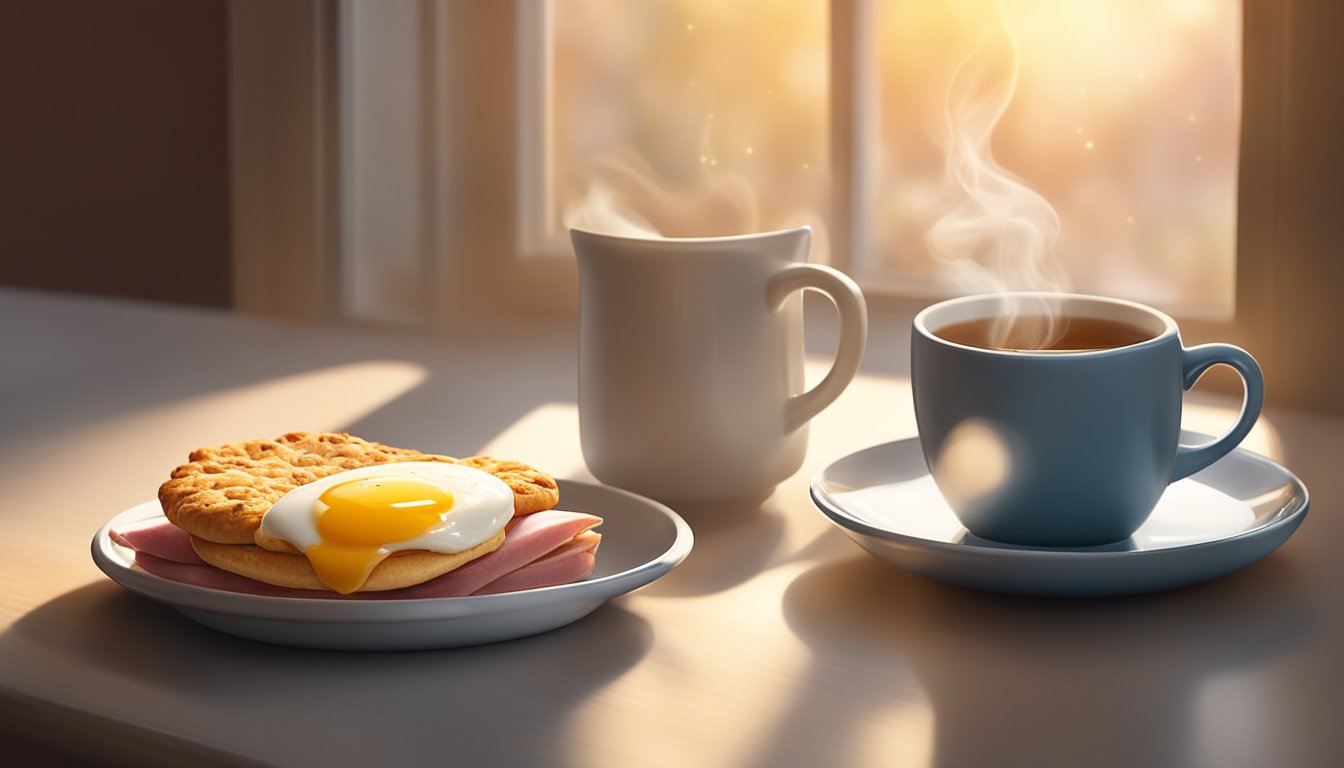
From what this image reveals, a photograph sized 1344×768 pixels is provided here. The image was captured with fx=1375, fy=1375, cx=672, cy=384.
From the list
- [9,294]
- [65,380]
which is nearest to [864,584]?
[65,380]

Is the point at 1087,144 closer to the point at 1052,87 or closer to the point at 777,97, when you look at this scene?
the point at 1052,87

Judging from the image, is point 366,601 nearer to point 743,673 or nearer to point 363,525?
point 363,525

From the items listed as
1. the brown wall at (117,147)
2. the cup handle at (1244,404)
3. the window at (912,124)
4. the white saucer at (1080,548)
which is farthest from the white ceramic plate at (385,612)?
the brown wall at (117,147)

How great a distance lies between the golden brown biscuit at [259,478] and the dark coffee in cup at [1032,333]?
23cm

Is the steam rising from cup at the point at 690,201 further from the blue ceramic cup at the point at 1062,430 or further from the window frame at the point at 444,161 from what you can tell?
the blue ceramic cup at the point at 1062,430

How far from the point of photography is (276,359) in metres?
1.35

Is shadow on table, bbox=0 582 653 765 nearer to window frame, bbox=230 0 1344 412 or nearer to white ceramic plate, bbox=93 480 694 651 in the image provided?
white ceramic plate, bbox=93 480 694 651

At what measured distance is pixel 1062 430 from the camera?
0.63 m

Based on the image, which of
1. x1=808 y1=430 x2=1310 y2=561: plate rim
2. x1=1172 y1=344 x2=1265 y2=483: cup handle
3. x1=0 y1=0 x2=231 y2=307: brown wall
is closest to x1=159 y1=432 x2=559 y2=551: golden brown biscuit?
x1=808 y1=430 x2=1310 y2=561: plate rim

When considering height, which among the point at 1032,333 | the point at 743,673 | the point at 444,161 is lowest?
the point at 743,673

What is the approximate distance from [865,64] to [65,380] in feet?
2.76

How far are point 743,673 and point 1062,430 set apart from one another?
18cm

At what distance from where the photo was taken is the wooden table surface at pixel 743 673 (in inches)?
20.3

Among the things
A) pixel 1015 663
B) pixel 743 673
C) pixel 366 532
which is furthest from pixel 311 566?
pixel 1015 663
